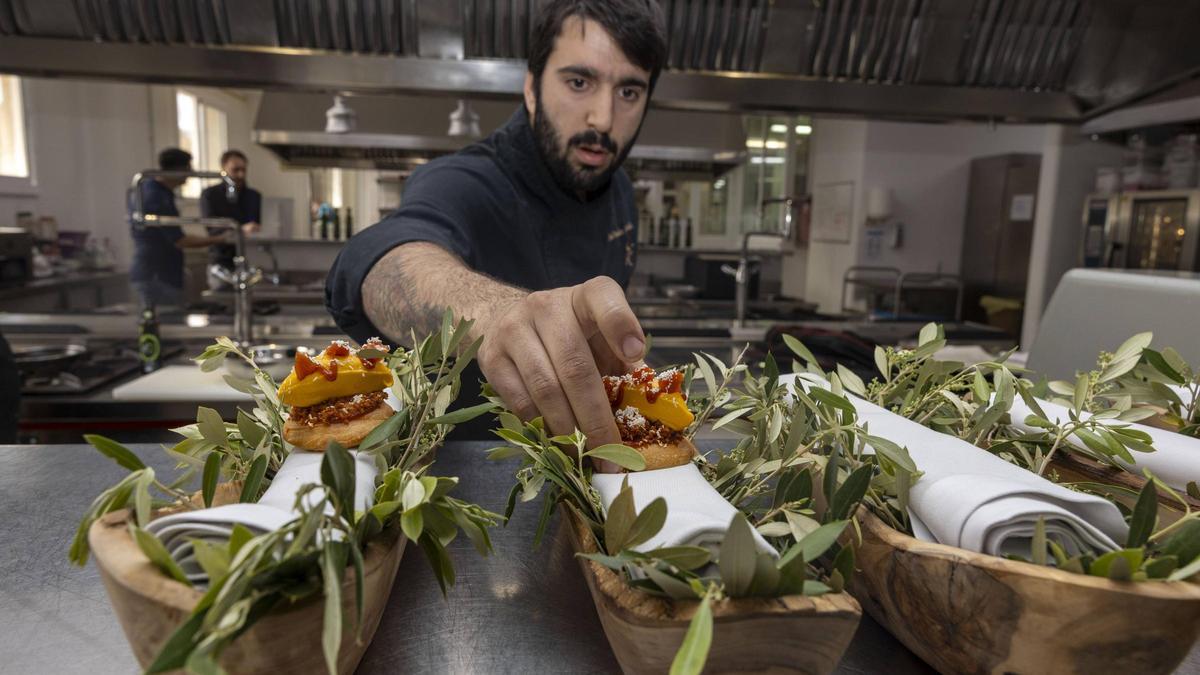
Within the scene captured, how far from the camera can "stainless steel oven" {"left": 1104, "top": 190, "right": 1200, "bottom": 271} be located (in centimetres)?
338

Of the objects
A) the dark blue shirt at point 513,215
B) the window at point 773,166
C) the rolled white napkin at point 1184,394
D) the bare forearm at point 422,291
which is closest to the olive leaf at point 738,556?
the bare forearm at point 422,291

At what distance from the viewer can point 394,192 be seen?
295 inches

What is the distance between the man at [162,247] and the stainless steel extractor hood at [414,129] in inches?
24.4

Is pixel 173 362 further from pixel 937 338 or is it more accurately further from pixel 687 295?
pixel 687 295

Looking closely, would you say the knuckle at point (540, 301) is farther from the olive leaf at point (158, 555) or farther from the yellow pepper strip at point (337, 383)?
Result: the olive leaf at point (158, 555)

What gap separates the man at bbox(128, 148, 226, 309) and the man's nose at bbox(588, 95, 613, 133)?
3.17 metres

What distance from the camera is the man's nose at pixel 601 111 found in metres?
1.48

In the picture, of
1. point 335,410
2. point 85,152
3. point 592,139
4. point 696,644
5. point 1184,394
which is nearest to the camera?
point 696,644

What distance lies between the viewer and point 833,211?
6.59 metres

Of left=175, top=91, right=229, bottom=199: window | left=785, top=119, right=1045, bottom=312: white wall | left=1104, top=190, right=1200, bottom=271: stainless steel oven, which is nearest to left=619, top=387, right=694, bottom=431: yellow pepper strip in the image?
left=1104, top=190, right=1200, bottom=271: stainless steel oven

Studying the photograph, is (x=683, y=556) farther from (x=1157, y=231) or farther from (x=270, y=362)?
(x=1157, y=231)

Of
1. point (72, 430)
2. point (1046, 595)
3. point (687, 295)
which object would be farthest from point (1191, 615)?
point (687, 295)

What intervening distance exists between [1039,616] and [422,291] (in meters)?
0.78

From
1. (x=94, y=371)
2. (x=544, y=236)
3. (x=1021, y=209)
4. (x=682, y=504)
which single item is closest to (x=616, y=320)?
(x=682, y=504)
